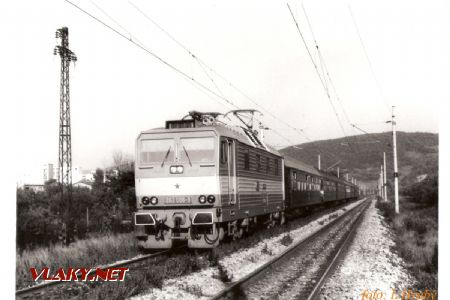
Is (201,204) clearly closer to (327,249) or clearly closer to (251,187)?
(251,187)

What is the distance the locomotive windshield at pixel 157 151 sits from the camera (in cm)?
1187

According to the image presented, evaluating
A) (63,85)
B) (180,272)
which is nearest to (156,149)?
(180,272)

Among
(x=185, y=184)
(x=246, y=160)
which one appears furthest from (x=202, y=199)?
(x=246, y=160)

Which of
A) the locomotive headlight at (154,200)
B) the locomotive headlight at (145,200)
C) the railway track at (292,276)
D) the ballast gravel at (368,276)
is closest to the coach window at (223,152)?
the locomotive headlight at (154,200)

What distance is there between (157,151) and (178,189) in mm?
1173

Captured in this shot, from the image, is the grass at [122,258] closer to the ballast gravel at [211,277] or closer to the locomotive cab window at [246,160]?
the ballast gravel at [211,277]

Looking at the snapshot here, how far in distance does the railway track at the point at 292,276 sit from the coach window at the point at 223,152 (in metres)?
2.77

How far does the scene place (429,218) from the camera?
21.0 m

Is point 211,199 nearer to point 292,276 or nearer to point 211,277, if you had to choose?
point 211,277

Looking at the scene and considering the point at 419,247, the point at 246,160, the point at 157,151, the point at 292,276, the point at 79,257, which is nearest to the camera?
the point at 292,276

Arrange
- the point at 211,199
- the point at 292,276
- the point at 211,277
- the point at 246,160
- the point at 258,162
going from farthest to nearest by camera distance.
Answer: the point at 258,162
the point at 246,160
the point at 211,199
the point at 292,276
the point at 211,277

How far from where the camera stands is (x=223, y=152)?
11.9 m

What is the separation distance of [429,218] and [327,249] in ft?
31.1

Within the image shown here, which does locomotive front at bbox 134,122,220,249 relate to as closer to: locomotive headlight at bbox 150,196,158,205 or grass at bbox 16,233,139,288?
locomotive headlight at bbox 150,196,158,205
